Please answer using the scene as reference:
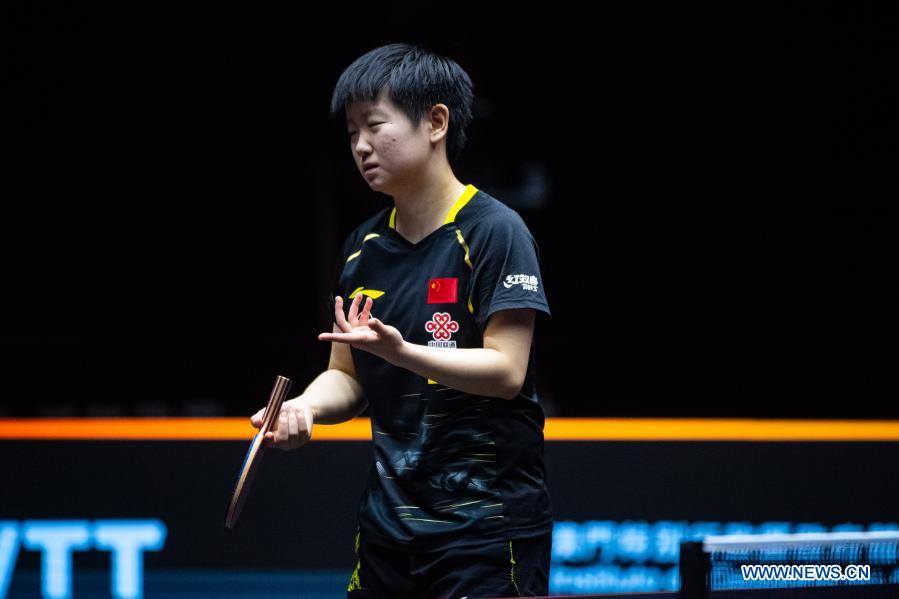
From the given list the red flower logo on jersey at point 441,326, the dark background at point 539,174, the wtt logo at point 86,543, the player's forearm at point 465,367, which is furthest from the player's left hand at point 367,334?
the dark background at point 539,174

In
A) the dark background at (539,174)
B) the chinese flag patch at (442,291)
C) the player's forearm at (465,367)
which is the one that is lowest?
the player's forearm at (465,367)

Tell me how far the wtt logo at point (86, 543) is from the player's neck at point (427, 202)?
6.85 ft

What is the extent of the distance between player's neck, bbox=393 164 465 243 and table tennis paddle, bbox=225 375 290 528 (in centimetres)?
38

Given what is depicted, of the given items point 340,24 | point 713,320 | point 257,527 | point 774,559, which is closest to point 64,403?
point 340,24

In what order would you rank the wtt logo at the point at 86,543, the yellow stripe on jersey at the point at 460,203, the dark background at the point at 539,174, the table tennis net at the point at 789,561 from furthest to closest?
the dark background at the point at 539,174 < the wtt logo at the point at 86,543 < the yellow stripe on jersey at the point at 460,203 < the table tennis net at the point at 789,561

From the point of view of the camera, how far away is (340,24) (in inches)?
423

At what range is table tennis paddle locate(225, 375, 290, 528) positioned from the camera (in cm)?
163

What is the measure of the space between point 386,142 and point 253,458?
56cm

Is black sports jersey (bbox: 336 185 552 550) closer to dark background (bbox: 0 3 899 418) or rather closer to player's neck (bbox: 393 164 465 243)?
player's neck (bbox: 393 164 465 243)

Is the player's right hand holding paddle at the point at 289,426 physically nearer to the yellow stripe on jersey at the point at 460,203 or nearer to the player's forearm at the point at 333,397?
the player's forearm at the point at 333,397

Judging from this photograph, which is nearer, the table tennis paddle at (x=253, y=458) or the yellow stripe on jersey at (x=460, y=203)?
the table tennis paddle at (x=253, y=458)

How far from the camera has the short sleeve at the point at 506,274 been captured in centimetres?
178

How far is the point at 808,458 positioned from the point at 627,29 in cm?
845

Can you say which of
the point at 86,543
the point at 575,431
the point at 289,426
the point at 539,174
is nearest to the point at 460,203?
the point at 289,426
